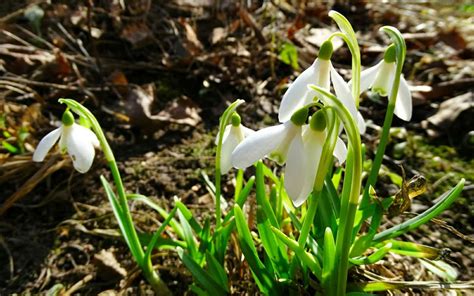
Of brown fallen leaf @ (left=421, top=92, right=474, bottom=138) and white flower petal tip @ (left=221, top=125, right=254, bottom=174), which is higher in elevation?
white flower petal tip @ (left=221, top=125, right=254, bottom=174)

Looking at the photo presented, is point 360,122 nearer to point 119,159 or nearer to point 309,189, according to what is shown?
point 309,189

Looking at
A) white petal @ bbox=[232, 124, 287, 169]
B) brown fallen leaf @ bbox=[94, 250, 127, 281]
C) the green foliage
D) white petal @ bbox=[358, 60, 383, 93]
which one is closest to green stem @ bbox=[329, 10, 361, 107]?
white petal @ bbox=[358, 60, 383, 93]

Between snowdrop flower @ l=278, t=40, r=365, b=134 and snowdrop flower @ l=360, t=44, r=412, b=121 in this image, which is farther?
snowdrop flower @ l=360, t=44, r=412, b=121

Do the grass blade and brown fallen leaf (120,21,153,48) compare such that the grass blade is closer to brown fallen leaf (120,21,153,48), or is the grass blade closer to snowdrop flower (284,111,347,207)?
snowdrop flower (284,111,347,207)

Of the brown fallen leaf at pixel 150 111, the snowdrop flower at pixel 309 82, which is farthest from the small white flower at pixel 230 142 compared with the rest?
the brown fallen leaf at pixel 150 111

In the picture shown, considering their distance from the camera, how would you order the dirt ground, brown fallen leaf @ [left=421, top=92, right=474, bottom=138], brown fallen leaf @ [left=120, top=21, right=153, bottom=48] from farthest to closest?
brown fallen leaf @ [left=120, top=21, right=153, bottom=48], brown fallen leaf @ [left=421, top=92, right=474, bottom=138], the dirt ground

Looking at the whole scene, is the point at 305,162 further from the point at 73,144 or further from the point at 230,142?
the point at 73,144

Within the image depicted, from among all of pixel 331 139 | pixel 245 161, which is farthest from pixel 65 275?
pixel 331 139

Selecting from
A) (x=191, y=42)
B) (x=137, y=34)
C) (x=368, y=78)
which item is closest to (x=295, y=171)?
(x=368, y=78)
